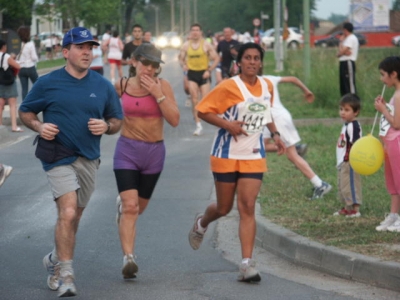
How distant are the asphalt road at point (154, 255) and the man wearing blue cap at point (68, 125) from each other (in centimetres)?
59

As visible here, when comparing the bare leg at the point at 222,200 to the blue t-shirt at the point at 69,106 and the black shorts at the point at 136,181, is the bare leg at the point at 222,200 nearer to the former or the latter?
the black shorts at the point at 136,181

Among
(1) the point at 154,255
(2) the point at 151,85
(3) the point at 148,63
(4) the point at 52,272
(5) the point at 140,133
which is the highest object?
(3) the point at 148,63

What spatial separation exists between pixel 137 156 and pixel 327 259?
65.5 inches

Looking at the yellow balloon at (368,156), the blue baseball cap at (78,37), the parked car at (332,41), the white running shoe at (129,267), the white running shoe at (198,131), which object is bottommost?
the parked car at (332,41)

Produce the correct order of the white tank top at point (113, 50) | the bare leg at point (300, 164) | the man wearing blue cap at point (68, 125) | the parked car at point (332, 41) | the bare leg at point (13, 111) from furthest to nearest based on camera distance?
the parked car at point (332, 41)
the white tank top at point (113, 50)
the bare leg at point (13, 111)
the bare leg at point (300, 164)
the man wearing blue cap at point (68, 125)

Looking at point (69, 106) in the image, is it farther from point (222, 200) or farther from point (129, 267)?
point (222, 200)

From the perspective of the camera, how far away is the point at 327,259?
26.6ft

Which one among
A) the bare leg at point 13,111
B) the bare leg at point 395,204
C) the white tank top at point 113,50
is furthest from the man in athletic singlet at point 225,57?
the bare leg at point 395,204

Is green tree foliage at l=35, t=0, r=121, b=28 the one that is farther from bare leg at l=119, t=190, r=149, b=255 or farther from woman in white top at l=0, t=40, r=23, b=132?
bare leg at l=119, t=190, r=149, b=255

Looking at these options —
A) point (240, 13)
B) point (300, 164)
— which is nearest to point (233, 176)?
point (300, 164)

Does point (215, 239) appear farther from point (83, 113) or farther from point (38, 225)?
point (83, 113)

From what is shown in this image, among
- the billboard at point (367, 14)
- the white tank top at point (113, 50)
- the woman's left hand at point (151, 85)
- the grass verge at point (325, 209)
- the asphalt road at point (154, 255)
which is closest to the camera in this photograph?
the asphalt road at point (154, 255)

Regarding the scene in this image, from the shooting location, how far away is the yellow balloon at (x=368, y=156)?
9016 millimetres

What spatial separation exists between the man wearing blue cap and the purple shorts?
48 centimetres
